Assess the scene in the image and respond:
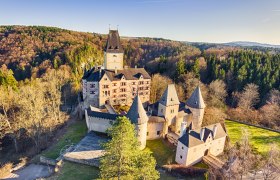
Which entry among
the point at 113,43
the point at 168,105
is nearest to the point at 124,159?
the point at 168,105

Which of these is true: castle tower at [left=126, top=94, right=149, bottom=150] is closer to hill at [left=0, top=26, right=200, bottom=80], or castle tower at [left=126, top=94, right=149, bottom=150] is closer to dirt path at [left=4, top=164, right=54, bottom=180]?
dirt path at [left=4, top=164, right=54, bottom=180]

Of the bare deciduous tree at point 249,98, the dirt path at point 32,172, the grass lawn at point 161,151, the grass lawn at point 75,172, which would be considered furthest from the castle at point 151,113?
the bare deciduous tree at point 249,98

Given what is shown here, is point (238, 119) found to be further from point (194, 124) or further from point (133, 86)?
point (133, 86)

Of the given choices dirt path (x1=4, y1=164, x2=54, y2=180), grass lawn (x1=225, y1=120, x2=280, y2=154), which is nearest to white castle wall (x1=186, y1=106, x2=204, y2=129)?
grass lawn (x1=225, y1=120, x2=280, y2=154)

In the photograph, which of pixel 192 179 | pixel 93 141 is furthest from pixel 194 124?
pixel 93 141

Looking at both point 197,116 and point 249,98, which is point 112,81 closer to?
point 197,116

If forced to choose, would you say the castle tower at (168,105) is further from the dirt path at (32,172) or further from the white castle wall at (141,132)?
the dirt path at (32,172)

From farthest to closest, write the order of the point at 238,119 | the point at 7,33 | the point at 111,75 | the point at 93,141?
the point at 7,33 < the point at 238,119 < the point at 111,75 < the point at 93,141
